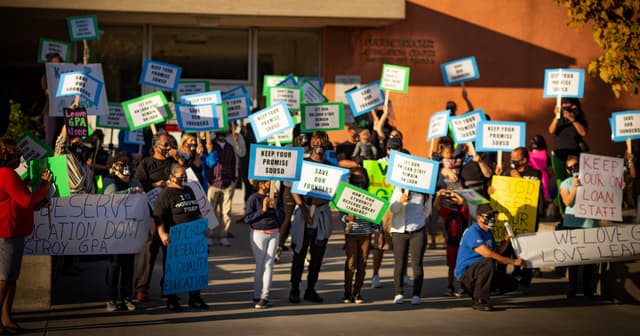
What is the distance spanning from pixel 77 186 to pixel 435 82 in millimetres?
11328

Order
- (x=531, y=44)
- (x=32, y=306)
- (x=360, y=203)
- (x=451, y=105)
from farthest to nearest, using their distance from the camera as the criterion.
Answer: (x=531, y=44) < (x=451, y=105) < (x=360, y=203) < (x=32, y=306)

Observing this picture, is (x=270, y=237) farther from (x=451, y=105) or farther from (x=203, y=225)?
(x=451, y=105)

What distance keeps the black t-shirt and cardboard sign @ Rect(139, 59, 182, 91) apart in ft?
16.8

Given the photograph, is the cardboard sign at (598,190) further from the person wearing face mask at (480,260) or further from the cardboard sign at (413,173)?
the cardboard sign at (413,173)

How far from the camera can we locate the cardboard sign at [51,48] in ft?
52.5

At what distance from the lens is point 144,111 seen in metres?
14.4

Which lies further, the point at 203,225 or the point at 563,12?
the point at 563,12

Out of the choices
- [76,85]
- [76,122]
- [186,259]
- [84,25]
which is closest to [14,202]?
[186,259]

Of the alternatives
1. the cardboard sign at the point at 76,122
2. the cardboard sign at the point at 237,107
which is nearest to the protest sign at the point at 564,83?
the cardboard sign at the point at 237,107

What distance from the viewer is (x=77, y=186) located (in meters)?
11.9

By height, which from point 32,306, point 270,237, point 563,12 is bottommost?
point 32,306

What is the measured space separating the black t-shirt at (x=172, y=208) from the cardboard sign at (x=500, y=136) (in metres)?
4.95

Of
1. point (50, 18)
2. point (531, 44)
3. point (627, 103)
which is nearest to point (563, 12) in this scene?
point (531, 44)

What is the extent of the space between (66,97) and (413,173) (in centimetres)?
527
